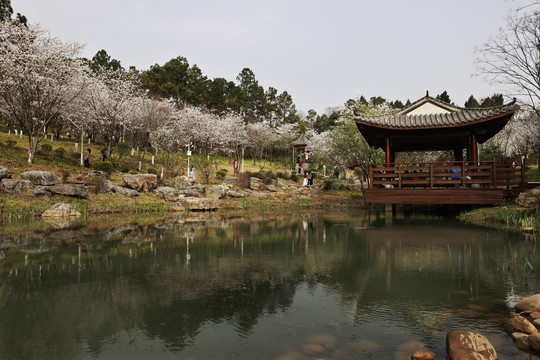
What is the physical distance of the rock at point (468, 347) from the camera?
3.34 meters

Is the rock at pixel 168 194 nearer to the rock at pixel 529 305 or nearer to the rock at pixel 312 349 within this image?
the rock at pixel 312 349

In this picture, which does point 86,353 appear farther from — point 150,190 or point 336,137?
point 336,137

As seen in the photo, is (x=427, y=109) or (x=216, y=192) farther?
(x=216, y=192)

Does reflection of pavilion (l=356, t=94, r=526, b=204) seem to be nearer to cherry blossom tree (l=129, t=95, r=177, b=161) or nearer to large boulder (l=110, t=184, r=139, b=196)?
large boulder (l=110, t=184, r=139, b=196)

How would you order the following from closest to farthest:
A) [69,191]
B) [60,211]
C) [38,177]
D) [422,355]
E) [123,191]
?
1. [422,355]
2. [60,211]
3. [69,191]
4. [38,177]
5. [123,191]

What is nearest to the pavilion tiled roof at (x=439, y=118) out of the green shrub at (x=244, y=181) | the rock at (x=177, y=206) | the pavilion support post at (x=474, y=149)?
the pavilion support post at (x=474, y=149)

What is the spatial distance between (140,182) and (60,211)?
697 cm

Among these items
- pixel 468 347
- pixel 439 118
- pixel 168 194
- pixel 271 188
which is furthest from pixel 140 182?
pixel 468 347

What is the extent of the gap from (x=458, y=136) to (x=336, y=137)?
1123 cm

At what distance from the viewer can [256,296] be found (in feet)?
18.1

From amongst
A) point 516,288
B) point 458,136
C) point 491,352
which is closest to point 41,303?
point 491,352

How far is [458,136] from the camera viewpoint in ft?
58.3

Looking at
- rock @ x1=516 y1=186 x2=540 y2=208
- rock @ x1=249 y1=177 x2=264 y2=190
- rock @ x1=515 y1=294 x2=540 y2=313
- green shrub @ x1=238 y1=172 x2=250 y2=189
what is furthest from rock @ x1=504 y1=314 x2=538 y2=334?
green shrub @ x1=238 y1=172 x2=250 y2=189

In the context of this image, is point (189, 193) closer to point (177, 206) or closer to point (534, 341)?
point (177, 206)
